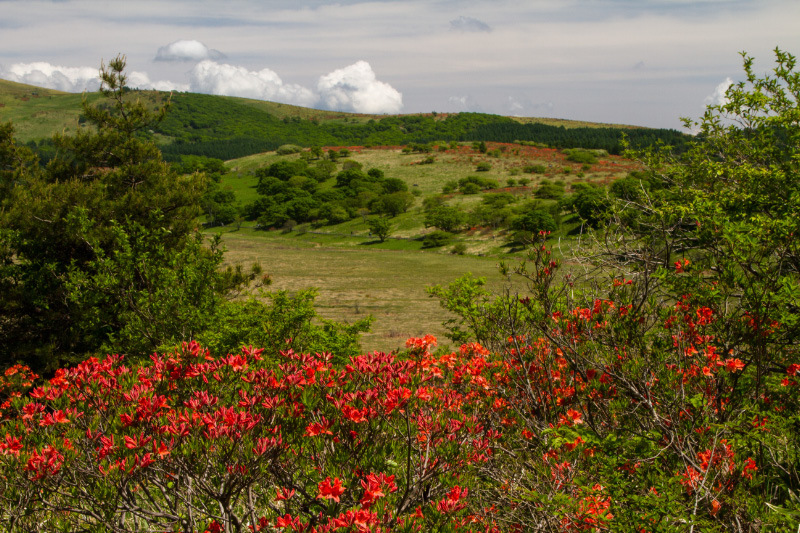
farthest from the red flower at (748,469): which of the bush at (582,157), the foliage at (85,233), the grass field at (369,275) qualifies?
the bush at (582,157)

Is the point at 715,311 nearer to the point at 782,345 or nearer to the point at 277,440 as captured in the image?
the point at 782,345

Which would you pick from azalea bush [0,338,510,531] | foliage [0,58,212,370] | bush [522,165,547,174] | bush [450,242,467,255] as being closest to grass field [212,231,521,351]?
bush [450,242,467,255]

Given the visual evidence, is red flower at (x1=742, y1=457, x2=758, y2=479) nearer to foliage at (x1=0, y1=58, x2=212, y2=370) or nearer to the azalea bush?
the azalea bush

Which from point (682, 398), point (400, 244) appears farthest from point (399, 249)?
point (682, 398)

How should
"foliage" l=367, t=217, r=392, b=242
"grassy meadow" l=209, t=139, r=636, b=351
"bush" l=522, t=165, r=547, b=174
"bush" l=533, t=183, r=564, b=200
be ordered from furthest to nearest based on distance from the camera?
"bush" l=522, t=165, r=547, b=174, "bush" l=533, t=183, r=564, b=200, "foliage" l=367, t=217, r=392, b=242, "grassy meadow" l=209, t=139, r=636, b=351

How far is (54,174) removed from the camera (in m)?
17.0

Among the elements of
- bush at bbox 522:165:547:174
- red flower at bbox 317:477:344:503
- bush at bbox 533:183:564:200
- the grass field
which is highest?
bush at bbox 522:165:547:174

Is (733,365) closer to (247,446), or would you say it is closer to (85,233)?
(247,446)

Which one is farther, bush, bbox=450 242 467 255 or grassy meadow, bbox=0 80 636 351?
bush, bbox=450 242 467 255

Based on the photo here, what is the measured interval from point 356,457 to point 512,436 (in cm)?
259

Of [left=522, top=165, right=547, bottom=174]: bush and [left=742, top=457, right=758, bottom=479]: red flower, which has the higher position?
[left=522, top=165, right=547, bottom=174]: bush

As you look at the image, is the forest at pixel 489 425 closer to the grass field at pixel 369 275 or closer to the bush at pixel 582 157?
the grass field at pixel 369 275

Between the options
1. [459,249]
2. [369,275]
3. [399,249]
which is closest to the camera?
[369,275]

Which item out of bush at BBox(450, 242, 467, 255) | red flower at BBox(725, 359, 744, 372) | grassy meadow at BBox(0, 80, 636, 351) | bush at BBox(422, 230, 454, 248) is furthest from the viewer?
bush at BBox(422, 230, 454, 248)
